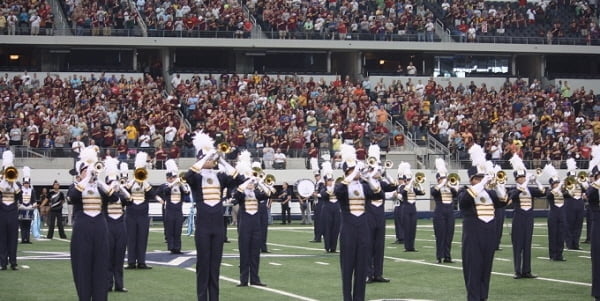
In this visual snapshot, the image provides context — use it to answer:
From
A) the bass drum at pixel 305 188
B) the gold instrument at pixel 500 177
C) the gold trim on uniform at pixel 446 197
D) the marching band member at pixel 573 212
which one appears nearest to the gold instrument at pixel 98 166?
the gold instrument at pixel 500 177

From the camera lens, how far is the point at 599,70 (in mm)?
53750

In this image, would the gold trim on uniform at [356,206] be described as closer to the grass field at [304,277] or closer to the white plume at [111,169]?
the grass field at [304,277]

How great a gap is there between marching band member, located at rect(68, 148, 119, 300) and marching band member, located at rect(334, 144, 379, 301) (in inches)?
124

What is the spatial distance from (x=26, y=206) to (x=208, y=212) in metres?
14.5

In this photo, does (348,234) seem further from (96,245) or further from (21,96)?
(21,96)

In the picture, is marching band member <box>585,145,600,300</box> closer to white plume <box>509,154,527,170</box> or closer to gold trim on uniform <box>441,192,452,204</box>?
white plume <box>509,154,527,170</box>

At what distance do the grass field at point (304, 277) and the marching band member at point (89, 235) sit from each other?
2.75 metres

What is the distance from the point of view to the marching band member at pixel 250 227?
1802cm

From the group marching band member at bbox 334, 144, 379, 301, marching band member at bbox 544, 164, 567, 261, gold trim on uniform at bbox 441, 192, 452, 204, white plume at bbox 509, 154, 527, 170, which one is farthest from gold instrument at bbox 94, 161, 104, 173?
marching band member at bbox 544, 164, 567, 261

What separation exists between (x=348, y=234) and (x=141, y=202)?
7.23 m

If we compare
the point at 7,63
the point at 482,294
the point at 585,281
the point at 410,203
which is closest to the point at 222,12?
the point at 7,63

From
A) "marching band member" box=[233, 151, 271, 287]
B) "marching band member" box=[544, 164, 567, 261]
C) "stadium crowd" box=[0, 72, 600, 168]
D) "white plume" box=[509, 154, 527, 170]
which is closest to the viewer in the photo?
"marching band member" box=[233, 151, 271, 287]

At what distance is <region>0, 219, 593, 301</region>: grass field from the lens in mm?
16672

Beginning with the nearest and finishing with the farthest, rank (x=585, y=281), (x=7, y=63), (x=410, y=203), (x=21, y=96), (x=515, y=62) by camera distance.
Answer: (x=585, y=281) → (x=410, y=203) → (x=21, y=96) → (x=7, y=63) → (x=515, y=62)
